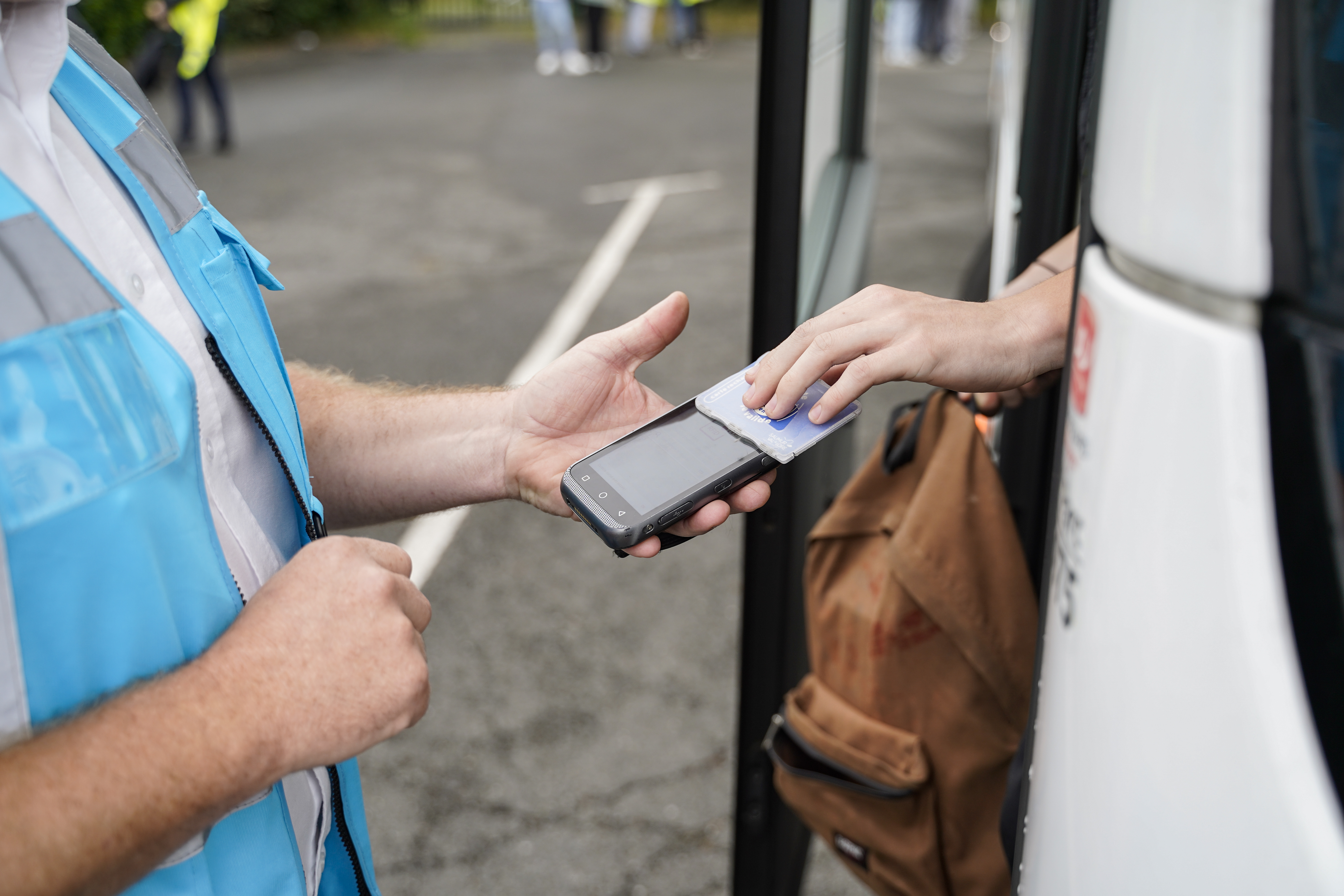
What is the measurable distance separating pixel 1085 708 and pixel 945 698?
640mm

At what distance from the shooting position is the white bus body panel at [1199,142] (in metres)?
0.66

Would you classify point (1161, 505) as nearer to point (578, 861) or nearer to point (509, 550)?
point (578, 861)

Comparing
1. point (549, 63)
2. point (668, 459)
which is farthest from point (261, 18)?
point (668, 459)

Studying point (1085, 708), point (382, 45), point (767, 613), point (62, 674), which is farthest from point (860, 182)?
point (382, 45)

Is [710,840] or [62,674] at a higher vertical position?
[62,674]

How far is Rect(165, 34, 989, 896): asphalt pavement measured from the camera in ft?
7.90

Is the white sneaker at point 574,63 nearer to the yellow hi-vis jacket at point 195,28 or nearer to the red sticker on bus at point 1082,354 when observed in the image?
the yellow hi-vis jacket at point 195,28

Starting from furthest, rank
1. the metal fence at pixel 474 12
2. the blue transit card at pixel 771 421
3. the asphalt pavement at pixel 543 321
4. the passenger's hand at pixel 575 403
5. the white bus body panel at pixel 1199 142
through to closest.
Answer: the metal fence at pixel 474 12 → the asphalt pavement at pixel 543 321 → the passenger's hand at pixel 575 403 → the blue transit card at pixel 771 421 → the white bus body panel at pixel 1199 142

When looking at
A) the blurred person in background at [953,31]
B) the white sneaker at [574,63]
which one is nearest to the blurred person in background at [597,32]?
the white sneaker at [574,63]

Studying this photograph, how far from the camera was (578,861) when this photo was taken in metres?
2.30

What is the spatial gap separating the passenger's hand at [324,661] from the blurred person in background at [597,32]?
1258 cm

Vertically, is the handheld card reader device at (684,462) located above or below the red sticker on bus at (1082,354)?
below

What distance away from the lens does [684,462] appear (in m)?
1.26

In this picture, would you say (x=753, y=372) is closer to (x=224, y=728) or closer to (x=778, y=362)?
(x=778, y=362)
